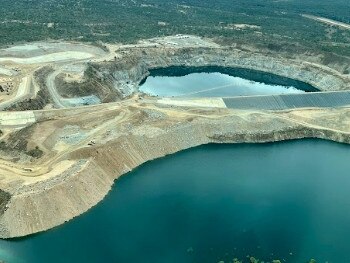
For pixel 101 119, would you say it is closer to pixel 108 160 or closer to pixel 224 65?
pixel 108 160

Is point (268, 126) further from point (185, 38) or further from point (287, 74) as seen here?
point (185, 38)

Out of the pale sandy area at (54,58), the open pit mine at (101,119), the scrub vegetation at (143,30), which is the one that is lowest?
the scrub vegetation at (143,30)

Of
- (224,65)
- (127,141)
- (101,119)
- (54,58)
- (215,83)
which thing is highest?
(127,141)

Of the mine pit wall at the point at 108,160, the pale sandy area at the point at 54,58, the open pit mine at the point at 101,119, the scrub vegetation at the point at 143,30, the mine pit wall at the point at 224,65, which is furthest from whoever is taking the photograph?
the scrub vegetation at the point at 143,30

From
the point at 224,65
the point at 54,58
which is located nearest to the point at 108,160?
the point at 54,58

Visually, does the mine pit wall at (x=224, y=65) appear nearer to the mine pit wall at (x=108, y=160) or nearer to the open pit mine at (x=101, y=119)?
the open pit mine at (x=101, y=119)

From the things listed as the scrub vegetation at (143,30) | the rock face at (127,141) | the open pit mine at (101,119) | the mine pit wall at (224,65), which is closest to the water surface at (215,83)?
the mine pit wall at (224,65)

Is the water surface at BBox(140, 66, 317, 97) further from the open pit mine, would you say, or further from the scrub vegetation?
the scrub vegetation

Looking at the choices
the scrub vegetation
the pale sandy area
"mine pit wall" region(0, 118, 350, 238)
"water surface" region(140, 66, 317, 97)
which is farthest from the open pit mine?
the scrub vegetation
